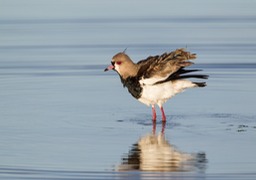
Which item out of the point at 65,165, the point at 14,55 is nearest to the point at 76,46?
the point at 14,55

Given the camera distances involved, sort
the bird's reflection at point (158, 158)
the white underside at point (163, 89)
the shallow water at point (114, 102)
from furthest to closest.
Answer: the white underside at point (163, 89) → the shallow water at point (114, 102) → the bird's reflection at point (158, 158)

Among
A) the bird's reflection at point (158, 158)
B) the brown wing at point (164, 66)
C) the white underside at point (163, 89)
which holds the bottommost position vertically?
the bird's reflection at point (158, 158)

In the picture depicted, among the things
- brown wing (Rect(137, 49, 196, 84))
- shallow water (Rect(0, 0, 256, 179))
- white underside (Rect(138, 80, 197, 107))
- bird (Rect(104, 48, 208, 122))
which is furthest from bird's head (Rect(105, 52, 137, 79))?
shallow water (Rect(0, 0, 256, 179))

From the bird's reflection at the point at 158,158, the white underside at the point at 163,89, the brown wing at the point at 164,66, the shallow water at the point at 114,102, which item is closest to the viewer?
the bird's reflection at the point at 158,158

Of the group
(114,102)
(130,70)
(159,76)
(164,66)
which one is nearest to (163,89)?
(159,76)

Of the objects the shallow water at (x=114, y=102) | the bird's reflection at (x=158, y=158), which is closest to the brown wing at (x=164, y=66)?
the shallow water at (x=114, y=102)

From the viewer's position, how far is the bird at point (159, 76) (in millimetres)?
15016

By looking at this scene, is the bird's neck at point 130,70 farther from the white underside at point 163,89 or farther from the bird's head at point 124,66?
the white underside at point 163,89

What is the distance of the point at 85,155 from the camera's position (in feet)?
42.6

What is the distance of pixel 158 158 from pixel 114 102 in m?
3.99

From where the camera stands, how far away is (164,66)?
15.0 meters

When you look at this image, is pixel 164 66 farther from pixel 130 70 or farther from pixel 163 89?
pixel 130 70

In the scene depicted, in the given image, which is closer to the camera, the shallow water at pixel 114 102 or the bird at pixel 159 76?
the shallow water at pixel 114 102

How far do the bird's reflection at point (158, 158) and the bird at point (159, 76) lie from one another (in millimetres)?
1238
